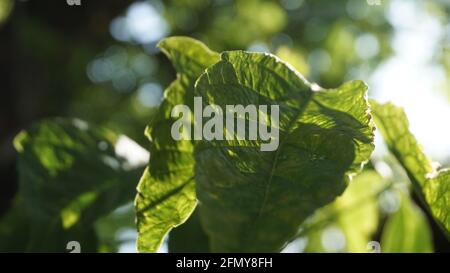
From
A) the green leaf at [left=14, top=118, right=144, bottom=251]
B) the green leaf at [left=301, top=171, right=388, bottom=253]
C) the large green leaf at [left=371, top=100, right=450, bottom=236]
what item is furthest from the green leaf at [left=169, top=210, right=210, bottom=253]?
the green leaf at [left=301, top=171, right=388, bottom=253]

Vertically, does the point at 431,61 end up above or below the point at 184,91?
above

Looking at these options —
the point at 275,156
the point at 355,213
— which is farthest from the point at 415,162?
the point at 355,213

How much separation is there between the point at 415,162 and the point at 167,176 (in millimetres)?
236

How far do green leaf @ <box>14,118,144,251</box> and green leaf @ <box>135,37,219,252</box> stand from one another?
17 cm

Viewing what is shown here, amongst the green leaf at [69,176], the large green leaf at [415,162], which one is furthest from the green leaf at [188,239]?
the large green leaf at [415,162]

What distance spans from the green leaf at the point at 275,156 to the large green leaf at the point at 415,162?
106 millimetres

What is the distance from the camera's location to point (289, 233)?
0.54m

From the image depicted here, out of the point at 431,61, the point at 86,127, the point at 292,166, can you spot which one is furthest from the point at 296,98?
the point at 431,61

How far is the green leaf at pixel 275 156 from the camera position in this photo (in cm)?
47

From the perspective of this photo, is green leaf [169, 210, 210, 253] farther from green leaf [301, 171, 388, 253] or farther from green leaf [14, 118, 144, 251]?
green leaf [301, 171, 388, 253]

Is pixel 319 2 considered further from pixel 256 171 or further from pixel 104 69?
pixel 256 171

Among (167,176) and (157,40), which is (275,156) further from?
(157,40)

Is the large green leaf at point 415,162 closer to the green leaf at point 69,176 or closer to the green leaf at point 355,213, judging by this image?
the green leaf at point 69,176
